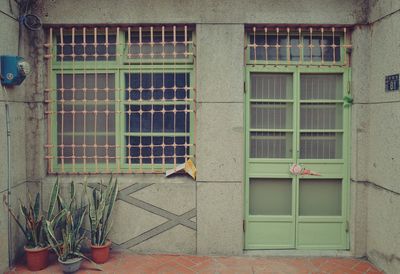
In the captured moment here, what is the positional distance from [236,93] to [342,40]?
1669 millimetres

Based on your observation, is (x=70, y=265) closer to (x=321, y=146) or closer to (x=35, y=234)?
(x=35, y=234)

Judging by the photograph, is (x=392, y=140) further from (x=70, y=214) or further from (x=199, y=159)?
(x=70, y=214)

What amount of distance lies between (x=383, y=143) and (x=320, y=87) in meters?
1.13

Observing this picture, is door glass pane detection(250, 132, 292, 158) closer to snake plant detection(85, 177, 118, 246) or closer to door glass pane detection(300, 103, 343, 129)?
door glass pane detection(300, 103, 343, 129)

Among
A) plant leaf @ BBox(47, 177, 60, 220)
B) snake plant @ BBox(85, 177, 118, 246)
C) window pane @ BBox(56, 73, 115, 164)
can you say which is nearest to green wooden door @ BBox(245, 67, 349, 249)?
snake plant @ BBox(85, 177, 118, 246)

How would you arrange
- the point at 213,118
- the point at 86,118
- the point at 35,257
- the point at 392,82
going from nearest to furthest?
the point at 392,82 < the point at 35,257 < the point at 213,118 < the point at 86,118

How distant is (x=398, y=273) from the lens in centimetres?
450

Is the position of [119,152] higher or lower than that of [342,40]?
lower

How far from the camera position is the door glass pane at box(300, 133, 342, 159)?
5.39m

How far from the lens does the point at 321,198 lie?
17.8ft

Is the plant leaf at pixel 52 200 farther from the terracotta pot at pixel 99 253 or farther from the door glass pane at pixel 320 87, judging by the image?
the door glass pane at pixel 320 87

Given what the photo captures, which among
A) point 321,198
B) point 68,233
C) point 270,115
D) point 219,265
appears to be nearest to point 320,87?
point 270,115

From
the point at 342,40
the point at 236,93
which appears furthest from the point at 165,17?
the point at 342,40

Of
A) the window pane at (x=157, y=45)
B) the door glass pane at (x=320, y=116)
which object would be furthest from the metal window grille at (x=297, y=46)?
the window pane at (x=157, y=45)
